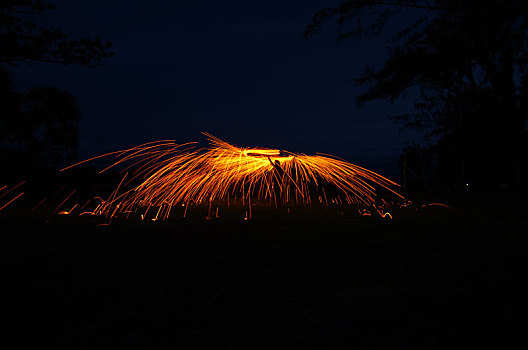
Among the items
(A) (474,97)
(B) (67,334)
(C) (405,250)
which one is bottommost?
(B) (67,334)

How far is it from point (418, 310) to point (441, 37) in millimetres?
4319

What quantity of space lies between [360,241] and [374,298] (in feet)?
9.27

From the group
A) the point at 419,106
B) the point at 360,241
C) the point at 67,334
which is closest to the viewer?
the point at 67,334

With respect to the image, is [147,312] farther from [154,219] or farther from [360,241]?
[154,219]

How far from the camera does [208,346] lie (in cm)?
262

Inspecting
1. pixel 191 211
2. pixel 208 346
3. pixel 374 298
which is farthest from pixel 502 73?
pixel 191 211

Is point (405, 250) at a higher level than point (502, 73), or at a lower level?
lower

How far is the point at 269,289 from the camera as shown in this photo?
12.5 ft

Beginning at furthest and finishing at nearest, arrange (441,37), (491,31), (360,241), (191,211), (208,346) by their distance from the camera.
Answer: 1. (191,211)
2. (360,241)
3. (441,37)
4. (491,31)
5. (208,346)

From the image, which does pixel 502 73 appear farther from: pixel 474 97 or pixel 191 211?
pixel 191 211

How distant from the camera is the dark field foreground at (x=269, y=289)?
273 centimetres

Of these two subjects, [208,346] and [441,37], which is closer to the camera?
[208,346]

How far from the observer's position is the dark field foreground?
2.73 metres

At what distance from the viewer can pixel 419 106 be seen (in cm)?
895
